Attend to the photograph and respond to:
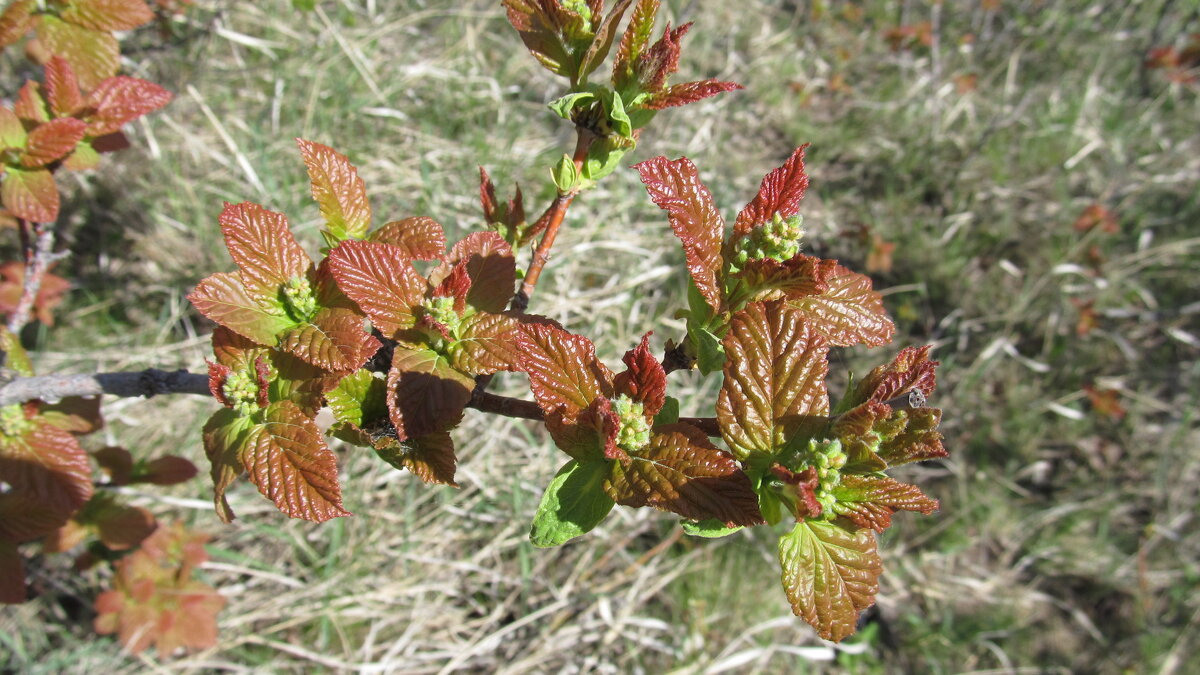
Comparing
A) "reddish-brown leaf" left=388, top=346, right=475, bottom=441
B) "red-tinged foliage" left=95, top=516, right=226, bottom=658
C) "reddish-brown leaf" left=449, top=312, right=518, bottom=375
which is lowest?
"red-tinged foliage" left=95, top=516, right=226, bottom=658

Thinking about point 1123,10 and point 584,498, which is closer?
point 584,498

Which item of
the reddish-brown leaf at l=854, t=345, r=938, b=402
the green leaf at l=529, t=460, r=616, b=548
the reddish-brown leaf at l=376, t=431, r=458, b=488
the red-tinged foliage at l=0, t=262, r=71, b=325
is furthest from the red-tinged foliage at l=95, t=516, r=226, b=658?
the reddish-brown leaf at l=854, t=345, r=938, b=402

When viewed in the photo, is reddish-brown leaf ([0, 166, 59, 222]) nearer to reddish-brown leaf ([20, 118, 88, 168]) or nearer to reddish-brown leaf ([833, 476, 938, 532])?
reddish-brown leaf ([20, 118, 88, 168])

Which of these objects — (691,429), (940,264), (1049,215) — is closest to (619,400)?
(691,429)

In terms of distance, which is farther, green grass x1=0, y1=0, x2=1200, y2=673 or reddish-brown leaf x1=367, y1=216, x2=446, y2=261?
green grass x1=0, y1=0, x2=1200, y2=673

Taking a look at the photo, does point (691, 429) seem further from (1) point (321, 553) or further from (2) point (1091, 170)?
(2) point (1091, 170)

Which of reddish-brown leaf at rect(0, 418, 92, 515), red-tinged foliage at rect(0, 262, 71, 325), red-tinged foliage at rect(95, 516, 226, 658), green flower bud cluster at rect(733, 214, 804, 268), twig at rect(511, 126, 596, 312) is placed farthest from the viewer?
red-tinged foliage at rect(0, 262, 71, 325)
